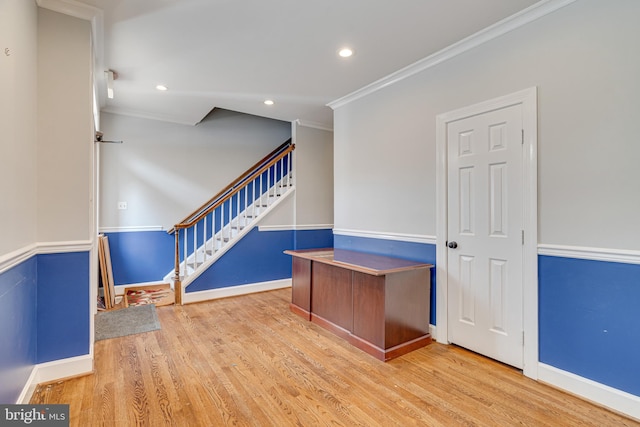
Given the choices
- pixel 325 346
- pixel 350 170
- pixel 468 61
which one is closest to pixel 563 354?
pixel 325 346

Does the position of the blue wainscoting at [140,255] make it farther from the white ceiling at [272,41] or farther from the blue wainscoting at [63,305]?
the blue wainscoting at [63,305]

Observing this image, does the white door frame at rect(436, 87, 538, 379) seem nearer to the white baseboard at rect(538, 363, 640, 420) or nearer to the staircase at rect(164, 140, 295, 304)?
the white baseboard at rect(538, 363, 640, 420)

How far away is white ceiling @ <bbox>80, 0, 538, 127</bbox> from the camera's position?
7.40 ft

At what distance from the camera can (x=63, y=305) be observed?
2287 millimetres

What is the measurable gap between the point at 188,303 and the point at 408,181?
321 cm

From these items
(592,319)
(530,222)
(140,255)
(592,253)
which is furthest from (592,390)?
(140,255)

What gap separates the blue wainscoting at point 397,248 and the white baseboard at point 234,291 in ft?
4.50

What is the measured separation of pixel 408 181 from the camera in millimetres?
3213

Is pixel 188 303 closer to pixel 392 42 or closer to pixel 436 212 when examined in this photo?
pixel 436 212

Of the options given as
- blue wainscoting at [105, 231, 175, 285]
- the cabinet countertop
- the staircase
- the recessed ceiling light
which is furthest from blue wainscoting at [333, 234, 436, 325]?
blue wainscoting at [105, 231, 175, 285]

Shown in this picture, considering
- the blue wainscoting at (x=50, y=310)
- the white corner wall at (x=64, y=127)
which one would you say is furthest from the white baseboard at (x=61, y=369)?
the white corner wall at (x=64, y=127)

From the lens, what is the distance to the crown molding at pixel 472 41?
7.19ft

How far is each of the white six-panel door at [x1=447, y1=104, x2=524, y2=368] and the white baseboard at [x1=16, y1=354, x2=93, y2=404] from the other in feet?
9.78

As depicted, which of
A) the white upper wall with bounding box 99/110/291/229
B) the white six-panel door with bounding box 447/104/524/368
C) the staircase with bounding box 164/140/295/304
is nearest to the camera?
the white six-panel door with bounding box 447/104/524/368
